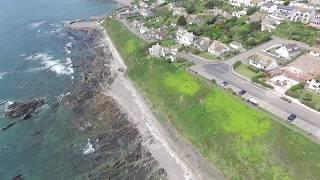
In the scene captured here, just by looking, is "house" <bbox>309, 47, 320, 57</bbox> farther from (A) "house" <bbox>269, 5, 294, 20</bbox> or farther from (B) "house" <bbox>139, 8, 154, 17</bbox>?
(B) "house" <bbox>139, 8, 154, 17</bbox>

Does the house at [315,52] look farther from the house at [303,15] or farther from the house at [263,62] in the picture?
the house at [303,15]

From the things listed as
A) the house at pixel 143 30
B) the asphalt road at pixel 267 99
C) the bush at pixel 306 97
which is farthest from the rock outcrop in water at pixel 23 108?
the bush at pixel 306 97

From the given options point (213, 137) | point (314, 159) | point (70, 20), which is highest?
point (314, 159)

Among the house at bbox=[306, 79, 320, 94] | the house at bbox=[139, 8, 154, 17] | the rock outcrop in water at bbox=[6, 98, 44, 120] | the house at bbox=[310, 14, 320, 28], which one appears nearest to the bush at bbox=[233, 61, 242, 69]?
the house at bbox=[306, 79, 320, 94]

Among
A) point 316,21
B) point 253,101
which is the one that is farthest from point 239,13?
point 253,101

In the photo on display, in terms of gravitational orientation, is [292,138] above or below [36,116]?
above

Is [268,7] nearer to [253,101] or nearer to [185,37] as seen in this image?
[185,37]

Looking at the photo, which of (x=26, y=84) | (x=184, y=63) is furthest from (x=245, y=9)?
(x=26, y=84)

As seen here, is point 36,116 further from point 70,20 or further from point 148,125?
point 70,20

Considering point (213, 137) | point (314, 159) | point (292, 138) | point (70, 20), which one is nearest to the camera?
point (314, 159)
